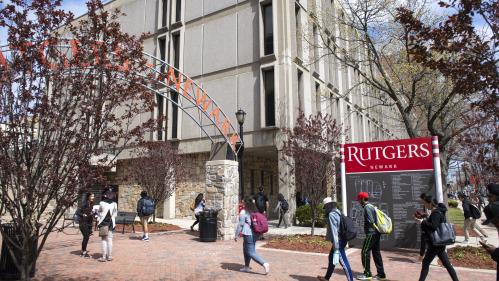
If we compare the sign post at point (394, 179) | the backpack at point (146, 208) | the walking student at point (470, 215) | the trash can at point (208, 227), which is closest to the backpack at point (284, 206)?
the trash can at point (208, 227)

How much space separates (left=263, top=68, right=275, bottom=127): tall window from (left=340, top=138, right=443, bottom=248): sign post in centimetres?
852

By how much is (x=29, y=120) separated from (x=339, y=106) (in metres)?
25.0

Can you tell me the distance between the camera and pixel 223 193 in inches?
557

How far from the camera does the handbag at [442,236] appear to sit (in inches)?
267

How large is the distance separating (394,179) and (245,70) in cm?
1212

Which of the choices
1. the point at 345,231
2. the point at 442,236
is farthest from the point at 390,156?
the point at 345,231

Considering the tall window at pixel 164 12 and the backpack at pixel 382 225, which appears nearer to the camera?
the backpack at pixel 382 225

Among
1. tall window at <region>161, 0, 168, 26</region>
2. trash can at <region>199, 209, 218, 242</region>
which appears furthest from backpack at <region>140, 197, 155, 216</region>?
tall window at <region>161, 0, 168, 26</region>

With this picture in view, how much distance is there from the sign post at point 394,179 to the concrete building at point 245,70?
6281 millimetres

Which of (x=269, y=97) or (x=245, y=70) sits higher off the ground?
(x=245, y=70)

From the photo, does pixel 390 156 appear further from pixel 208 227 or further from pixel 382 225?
pixel 208 227

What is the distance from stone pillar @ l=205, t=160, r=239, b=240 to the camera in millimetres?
13977

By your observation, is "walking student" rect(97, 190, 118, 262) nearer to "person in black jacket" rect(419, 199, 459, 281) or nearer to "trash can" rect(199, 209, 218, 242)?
"trash can" rect(199, 209, 218, 242)

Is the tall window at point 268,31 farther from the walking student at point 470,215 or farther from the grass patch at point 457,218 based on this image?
the grass patch at point 457,218
